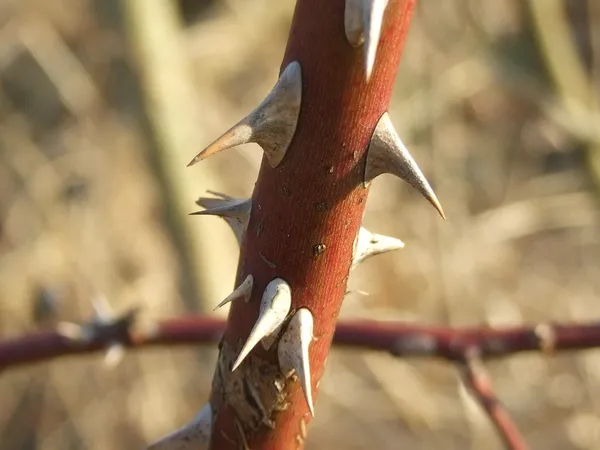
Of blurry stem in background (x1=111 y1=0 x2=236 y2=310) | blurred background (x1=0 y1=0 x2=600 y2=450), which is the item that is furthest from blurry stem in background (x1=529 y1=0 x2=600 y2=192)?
blurry stem in background (x1=111 y1=0 x2=236 y2=310)

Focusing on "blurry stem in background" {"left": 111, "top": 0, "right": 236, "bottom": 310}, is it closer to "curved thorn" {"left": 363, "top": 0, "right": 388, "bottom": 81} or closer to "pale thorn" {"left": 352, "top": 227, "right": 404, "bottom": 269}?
"pale thorn" {"left": 352, "top": 227, "right": 404, "bottom": 269}

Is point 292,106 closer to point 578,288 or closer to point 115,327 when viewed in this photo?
point 115,327

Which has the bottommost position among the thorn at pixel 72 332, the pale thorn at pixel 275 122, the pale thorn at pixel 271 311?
the thorn at pixel 72 332

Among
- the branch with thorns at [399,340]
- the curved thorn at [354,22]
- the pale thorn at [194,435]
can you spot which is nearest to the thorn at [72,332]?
the branch with thorns at [399,340]

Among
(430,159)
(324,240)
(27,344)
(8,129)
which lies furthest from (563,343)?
(8,129)

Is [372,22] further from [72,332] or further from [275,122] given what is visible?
[72,332]

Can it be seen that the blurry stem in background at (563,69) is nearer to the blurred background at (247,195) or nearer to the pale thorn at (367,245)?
the blurred background at (247,195)
